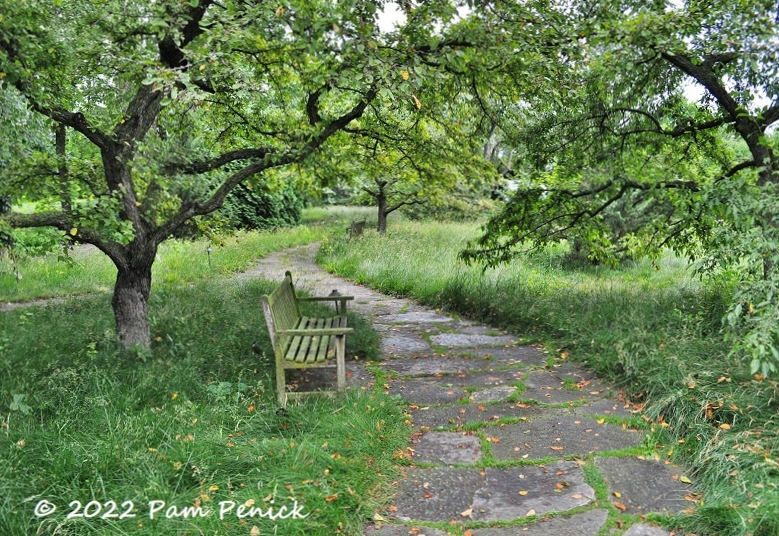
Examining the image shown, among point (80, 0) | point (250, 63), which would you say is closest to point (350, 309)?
point (250, 63)

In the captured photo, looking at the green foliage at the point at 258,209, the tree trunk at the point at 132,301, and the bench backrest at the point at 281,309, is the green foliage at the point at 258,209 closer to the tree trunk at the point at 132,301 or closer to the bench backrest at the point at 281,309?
the bench backrest at the point at 281,309

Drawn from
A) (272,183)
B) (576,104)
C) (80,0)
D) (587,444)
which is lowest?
(587,444)

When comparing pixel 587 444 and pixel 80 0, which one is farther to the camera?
pixel 80 0

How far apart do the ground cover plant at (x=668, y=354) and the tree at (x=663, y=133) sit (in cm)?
40

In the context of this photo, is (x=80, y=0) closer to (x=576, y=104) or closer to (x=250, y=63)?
(x=250, y=63)

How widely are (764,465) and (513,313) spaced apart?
437 cm

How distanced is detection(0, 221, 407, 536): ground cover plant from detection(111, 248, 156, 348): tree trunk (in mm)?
169

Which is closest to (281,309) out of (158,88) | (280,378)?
(280,378)

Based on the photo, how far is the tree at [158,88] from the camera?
13.4 feet

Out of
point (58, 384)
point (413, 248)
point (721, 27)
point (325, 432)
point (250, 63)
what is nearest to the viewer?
point (325, 432)

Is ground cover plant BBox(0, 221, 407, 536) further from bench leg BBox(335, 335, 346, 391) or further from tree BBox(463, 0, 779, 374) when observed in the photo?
tree BBox(463, 0, 779, 374)

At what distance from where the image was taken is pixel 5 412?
13.5 feet

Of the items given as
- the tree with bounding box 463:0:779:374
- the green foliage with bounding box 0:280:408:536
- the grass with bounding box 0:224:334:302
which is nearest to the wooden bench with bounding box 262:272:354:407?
the green foliage with bounding box 0:280:408:536

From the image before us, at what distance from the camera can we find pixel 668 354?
15.6 ft
